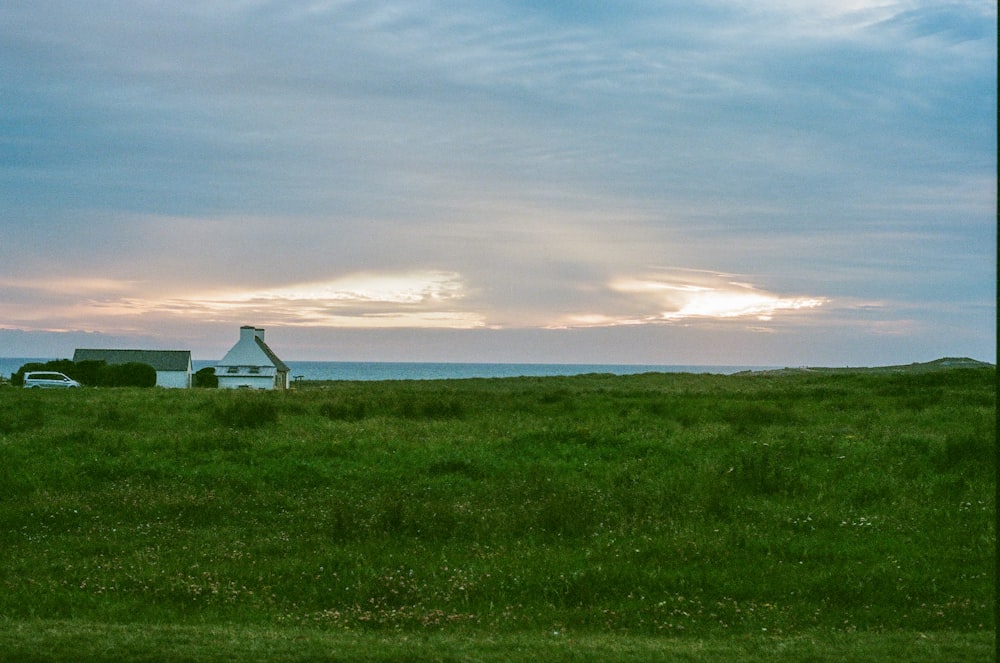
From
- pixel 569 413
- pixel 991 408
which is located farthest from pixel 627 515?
pixel 991 408

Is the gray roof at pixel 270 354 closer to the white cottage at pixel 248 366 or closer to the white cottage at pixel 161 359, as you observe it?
the white cottage at pixel 248 366

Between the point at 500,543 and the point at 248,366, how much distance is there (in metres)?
72.5

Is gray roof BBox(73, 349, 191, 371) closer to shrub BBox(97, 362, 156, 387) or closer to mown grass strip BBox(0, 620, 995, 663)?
shrub BBox(97, 362, 156, 387)

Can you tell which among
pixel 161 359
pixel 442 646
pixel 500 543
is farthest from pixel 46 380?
pixel 442 646

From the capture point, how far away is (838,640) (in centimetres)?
1027

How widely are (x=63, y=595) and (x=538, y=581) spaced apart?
668 centimetres

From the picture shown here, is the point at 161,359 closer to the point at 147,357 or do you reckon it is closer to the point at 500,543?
the point at 147,357

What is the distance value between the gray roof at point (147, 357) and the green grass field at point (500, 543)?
2215 inches

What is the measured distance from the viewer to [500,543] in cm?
1558

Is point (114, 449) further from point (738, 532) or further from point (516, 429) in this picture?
point (738, 532)

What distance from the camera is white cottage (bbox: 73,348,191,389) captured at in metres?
83.4

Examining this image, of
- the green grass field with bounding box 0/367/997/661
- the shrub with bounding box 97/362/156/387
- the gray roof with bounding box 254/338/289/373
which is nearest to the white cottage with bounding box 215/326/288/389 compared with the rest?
the gray roof with bounding box 254/338/289/373

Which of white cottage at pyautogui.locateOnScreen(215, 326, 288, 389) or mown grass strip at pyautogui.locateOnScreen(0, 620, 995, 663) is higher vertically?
white cottage at pyautogui.locateOnScreen(215, 326, 288, 389)

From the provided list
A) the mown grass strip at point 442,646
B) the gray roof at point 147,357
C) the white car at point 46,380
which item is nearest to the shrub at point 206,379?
the gray roof at point 147,357
